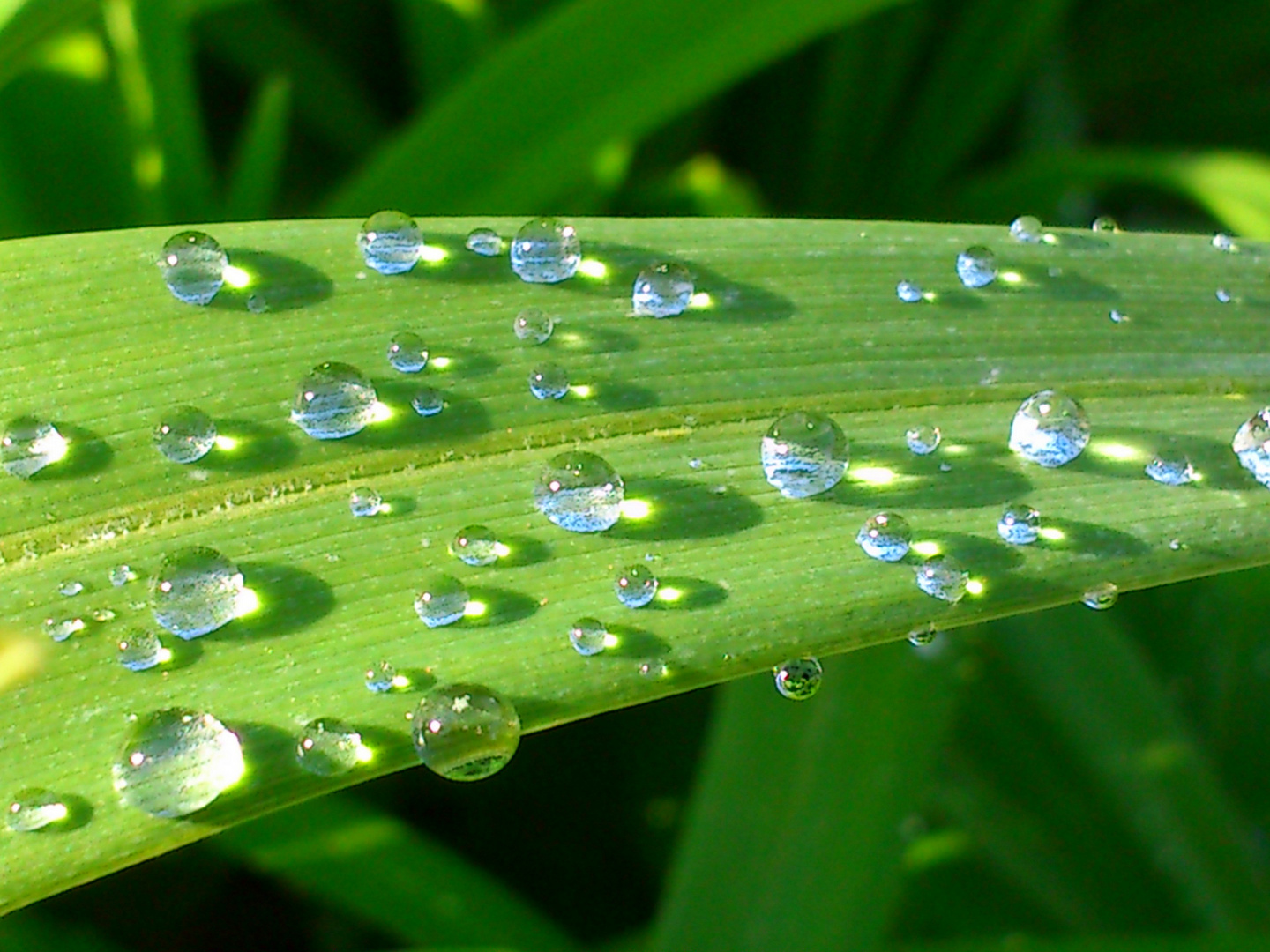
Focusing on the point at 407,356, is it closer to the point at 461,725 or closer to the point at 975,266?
the point at 461,725

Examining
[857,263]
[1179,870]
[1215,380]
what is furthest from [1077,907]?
[857,263]

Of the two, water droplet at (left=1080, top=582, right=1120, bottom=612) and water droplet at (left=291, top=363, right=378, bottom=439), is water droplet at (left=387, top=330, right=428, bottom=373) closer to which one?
water droplet at (left=291, top=363, right=378, bottom=439)

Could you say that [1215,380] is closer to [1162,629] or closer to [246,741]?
[246,741]

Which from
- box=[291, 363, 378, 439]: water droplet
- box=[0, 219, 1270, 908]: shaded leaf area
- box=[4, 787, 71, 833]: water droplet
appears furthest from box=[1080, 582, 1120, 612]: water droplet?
box=[4, 787, 71, 833]: water droplet

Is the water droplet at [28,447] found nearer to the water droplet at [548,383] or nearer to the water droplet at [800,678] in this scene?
the water droplet at [548,383]

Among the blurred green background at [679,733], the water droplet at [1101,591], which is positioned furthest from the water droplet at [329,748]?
the blurred green background at [679,733]

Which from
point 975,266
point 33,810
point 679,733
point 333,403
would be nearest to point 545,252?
point 333,403
